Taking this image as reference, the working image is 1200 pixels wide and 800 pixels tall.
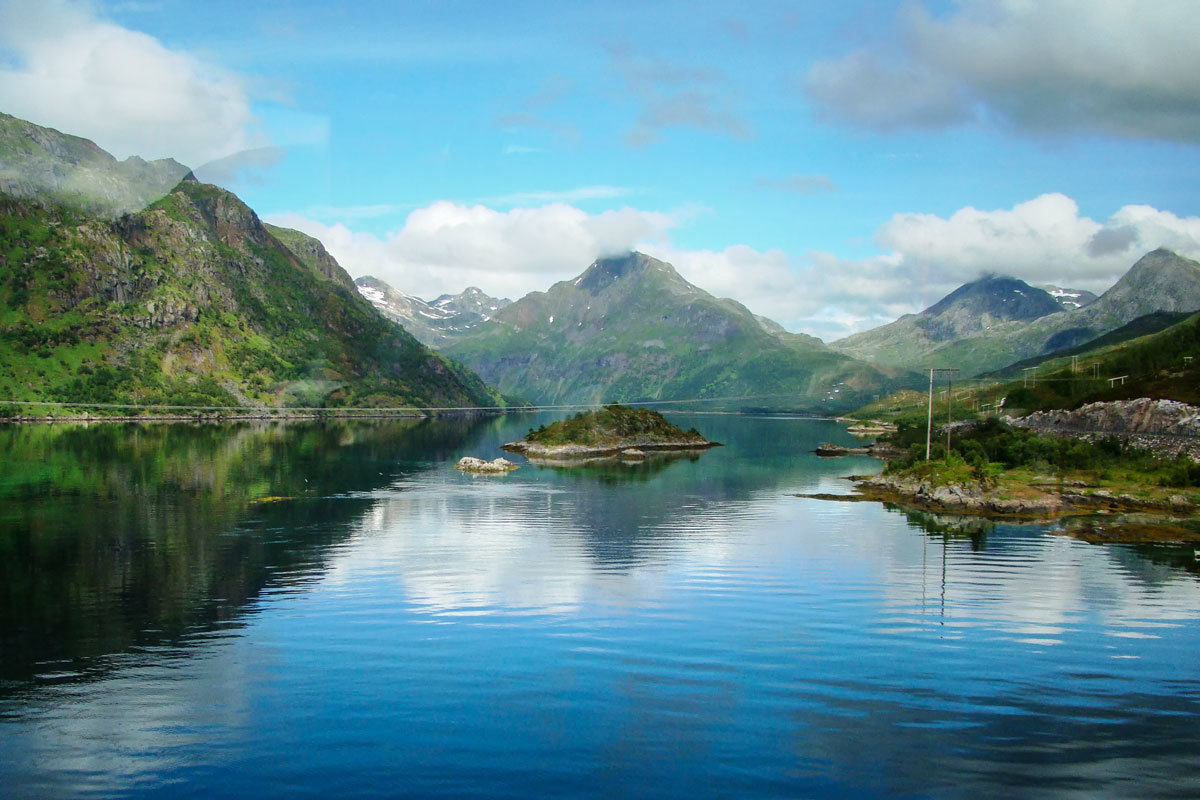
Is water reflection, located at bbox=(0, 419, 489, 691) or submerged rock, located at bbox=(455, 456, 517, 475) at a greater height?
submerged rock, located at bbox=(455, 456, 517, 475)

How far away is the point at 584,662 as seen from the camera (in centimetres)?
4353

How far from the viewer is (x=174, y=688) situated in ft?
128

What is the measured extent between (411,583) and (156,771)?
34165mm

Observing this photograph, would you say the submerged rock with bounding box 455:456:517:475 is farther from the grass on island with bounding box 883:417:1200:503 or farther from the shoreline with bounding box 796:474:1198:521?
the shoreline with bounding box 796:474:1198:521

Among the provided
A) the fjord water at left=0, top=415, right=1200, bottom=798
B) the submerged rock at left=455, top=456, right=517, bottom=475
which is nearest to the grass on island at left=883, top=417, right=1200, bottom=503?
the fjord water at left=0, top=415, right=1200, bottom=798

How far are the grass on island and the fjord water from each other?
29.9 m

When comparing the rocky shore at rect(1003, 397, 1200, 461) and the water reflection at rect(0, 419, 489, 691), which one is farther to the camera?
the rocky shore at rect(1003, 397, 1200, 461)

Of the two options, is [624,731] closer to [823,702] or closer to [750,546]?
[823,702]

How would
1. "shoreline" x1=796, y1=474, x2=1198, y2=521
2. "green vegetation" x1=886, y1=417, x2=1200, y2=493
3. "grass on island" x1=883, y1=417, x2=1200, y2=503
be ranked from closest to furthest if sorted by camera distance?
1. "shoreline" x1=796, y1=474, x2=1198, y2=521
2. "grass on island" x1=883, y1=417, x2=1200, y2=503
3. "green vegetation" x1=886, y1=417, x2=1200, y2=493

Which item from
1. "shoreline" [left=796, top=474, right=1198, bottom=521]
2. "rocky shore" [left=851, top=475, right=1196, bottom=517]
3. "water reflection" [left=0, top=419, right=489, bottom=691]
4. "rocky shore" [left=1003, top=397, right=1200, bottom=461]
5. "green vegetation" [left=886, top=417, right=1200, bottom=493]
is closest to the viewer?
"water reflection" [left=0, top=419, right=489, bottom=691]

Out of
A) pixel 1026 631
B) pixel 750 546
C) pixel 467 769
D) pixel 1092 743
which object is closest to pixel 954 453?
pixel 750 546

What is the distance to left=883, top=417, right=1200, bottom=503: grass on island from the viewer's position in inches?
4601

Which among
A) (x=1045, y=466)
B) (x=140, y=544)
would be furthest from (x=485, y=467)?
(x=1045, y=466)

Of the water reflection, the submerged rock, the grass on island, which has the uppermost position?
the grass on island
